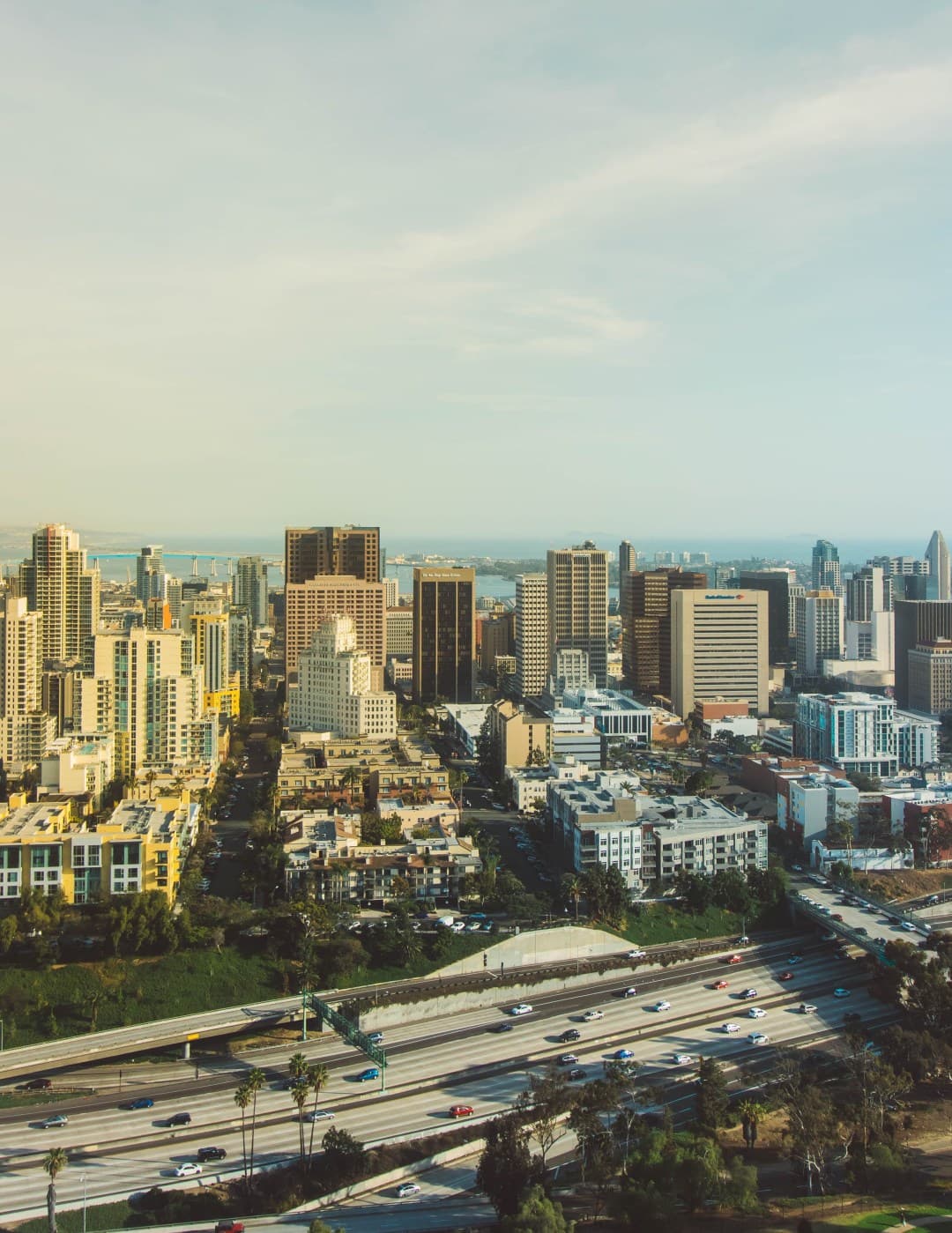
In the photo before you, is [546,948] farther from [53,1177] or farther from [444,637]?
[444,637]

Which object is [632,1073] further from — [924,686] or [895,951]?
[924,686]

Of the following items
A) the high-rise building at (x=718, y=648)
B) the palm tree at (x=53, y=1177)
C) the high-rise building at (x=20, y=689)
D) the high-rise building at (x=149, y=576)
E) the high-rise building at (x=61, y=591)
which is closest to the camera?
the palm tree at (x=53, y=1177)

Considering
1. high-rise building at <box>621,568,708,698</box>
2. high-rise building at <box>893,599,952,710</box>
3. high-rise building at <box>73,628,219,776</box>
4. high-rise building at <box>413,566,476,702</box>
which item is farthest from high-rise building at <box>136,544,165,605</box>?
high-rise building at <box>893,599,952,710</box>

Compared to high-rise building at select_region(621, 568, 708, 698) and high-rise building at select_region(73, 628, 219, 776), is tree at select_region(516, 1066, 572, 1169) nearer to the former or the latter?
high-rise building at select_region(73, 628, 219, 776)

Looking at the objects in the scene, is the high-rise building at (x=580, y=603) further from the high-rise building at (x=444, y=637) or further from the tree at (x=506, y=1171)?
the tree at (x=506, y=1171)

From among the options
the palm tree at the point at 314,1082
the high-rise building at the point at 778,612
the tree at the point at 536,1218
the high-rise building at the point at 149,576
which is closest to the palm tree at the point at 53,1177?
the palm tree at the point at 314,1082
